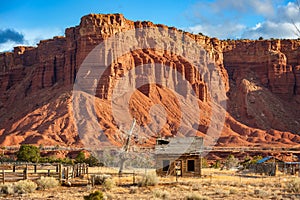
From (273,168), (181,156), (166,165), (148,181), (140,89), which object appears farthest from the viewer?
(140,89)

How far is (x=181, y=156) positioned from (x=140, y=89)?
77073 mm

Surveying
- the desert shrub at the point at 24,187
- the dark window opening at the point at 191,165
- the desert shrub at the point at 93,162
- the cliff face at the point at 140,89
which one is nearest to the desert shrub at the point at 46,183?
the desert shrub at the point at 24,187

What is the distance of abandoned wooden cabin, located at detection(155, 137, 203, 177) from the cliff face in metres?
51.4

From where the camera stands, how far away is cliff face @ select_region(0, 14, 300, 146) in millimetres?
100875

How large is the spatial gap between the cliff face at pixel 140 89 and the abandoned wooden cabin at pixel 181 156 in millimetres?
51353

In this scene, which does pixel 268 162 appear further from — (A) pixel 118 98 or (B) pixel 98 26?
(B) pixel 98 26

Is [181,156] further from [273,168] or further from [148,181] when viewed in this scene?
[273,168]

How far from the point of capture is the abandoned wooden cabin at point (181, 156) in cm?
3981

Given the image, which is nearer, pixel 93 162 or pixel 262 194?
pixel 262 194

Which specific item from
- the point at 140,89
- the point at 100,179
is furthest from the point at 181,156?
the point at 140,89

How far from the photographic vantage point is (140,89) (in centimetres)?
11644

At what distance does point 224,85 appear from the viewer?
137375 mm

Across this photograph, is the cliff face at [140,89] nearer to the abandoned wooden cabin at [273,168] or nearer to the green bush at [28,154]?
the green bush at [28,154]

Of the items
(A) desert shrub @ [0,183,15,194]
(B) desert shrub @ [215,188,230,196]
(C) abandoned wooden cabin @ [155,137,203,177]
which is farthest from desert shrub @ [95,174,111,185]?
(C) abandoned wooden cabin @ [155,137,203,177]
